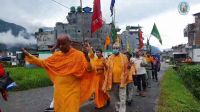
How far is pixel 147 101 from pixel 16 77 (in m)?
9.72

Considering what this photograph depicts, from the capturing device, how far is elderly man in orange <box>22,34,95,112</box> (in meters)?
6.84

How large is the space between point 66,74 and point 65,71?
5cm

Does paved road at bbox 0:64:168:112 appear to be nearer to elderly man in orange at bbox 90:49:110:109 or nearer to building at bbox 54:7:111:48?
elderly man in orange at bbox 90:49:110:109

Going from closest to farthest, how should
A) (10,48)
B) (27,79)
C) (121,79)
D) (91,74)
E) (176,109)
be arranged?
(91,74)
(121,79)
(176,109)
(27,79)
(10,48)

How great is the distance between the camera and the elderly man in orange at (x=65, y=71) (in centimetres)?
684

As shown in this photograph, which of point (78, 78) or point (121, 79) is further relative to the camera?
point (121, 79)

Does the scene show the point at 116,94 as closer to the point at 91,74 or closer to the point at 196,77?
the point at 91,74

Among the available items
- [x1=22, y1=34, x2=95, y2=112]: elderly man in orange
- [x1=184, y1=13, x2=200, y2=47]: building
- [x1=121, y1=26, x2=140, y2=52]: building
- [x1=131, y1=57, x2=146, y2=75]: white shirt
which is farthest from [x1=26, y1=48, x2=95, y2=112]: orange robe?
[x1=184, y1=13, x2=200, y2=47]: building

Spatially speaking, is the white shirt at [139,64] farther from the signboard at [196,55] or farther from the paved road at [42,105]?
the signboard at [196,55]

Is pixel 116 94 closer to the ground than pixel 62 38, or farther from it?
closer to the ground

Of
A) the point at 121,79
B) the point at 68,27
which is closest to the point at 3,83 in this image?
the point at 121,79

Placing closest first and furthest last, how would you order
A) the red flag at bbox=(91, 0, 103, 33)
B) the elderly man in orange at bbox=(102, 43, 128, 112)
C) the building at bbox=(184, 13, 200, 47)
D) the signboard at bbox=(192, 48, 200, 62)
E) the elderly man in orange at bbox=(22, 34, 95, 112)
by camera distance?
the elderly man in orange at bbox=(22, 34, 95, 112)
the elderly man in orange at bbox=(102, 43, 128, 112)
the red flag at bbox=(91, 0, 103, 33)
the signboard at bbox=(192, 48, 200, 62)
the building at bbox=(184, 13, 200, 47)

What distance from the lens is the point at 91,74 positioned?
26.2ft

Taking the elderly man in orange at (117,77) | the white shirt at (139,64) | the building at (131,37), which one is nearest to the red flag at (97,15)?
the white shirt at (139,64)
